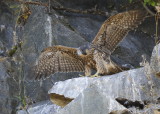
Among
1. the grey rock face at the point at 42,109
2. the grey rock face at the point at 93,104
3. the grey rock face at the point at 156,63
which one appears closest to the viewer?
the grey rock face at the point at 93,104

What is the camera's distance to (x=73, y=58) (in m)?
7.37

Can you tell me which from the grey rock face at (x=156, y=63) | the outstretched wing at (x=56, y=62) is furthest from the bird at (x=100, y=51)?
the grey rock face at (x=156, y=63)

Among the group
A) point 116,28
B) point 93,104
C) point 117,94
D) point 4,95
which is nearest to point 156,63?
point 117,94

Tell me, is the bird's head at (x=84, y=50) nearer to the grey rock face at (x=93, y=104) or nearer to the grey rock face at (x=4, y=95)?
the grey rock face at (x=4, y=95)

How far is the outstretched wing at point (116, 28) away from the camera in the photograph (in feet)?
21.7

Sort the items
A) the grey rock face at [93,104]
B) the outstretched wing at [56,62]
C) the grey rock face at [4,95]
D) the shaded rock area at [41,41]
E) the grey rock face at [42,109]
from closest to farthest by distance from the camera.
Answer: the grey rock face at [93,104]
the grey rock face at [42,109]
the outstretched wing at [56,62]
the grey rock face at [4,95]
the shaded rock area at [41,41]

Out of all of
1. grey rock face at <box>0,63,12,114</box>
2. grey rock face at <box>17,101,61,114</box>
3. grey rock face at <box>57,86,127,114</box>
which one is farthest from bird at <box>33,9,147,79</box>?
grey rock face at <box>57,86,127,114</box>

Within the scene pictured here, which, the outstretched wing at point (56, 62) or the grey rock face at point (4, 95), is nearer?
the outstretched wing at point (56, 62)

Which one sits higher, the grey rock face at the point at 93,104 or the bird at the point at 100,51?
the bird at the point at 100,51

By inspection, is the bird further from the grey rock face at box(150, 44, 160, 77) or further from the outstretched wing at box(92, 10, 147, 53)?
the grey rock face at box(150, 44, 160, 77)

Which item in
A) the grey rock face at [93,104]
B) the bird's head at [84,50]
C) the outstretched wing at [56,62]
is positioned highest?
the bird's head at [84,50]

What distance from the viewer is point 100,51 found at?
6887 mm

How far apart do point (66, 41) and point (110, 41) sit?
5.70 feet

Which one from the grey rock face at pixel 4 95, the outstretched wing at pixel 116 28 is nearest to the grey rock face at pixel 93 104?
the outstretched wing at pixel 116 28
